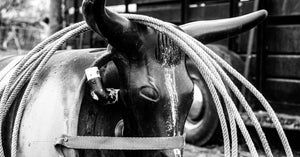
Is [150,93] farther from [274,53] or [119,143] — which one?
[274,53]

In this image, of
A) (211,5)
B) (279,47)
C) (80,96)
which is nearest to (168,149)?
(80,96)

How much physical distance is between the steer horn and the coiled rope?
11 centimetres

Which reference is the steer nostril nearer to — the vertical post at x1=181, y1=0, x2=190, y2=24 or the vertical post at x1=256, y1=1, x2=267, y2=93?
the vertical post at x1=256, y1=1, x2=267, y2=93

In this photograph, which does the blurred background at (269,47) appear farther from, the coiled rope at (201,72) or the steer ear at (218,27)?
the coiled rope at (201,72)

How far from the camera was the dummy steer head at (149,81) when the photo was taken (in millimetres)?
1969

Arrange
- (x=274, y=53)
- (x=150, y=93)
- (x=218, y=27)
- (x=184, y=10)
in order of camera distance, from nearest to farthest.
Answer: (x=150, y=93) < (x=218, y=27) < (x=274, y=53) < (x=184, y=10)

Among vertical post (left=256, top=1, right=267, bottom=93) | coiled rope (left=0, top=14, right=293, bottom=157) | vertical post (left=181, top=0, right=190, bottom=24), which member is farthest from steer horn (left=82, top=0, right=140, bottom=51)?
vertical post (left=181, top=0, right=190, bottom=24)

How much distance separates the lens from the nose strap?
196 cm

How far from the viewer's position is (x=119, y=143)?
2.02m

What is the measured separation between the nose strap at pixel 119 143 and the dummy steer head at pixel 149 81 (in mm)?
38

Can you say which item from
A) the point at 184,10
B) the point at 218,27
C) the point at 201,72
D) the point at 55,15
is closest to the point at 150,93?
the point at 201,72

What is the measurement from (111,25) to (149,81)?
31 centimetres

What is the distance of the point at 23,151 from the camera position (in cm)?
210

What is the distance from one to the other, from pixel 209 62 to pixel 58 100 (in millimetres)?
715
